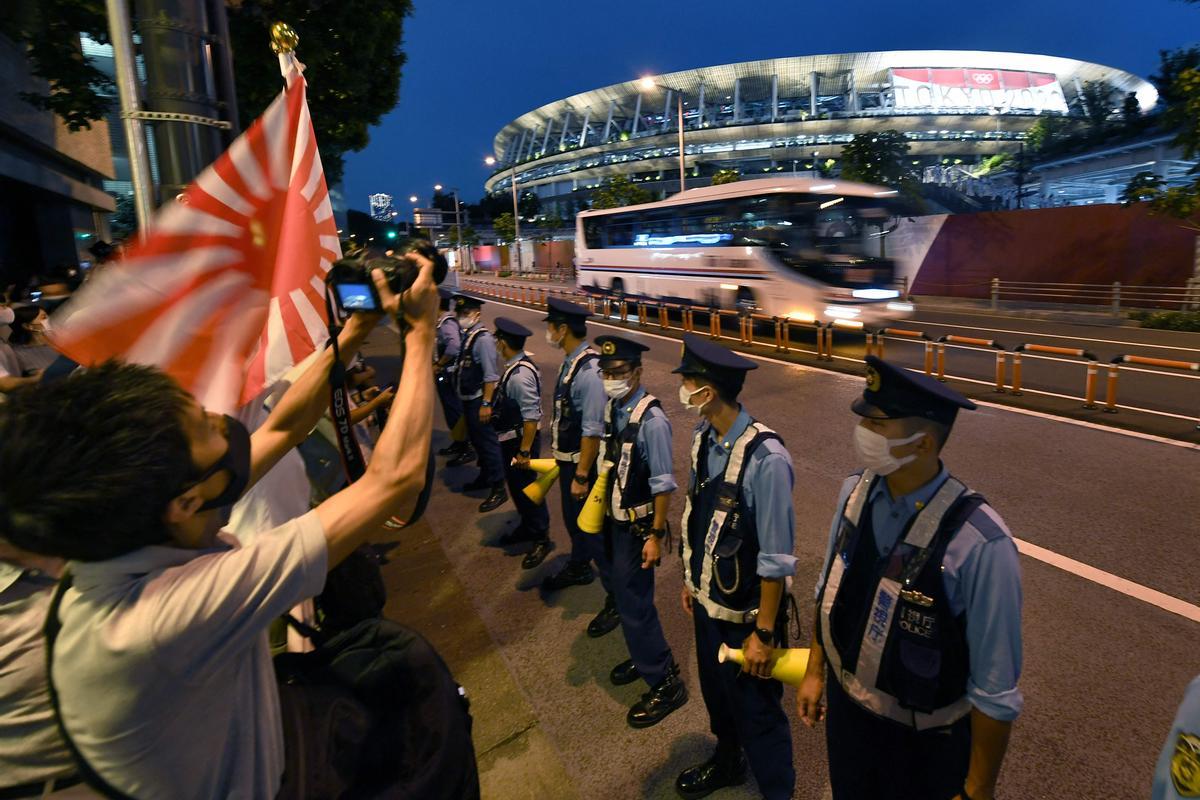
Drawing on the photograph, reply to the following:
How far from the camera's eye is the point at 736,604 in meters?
2.71

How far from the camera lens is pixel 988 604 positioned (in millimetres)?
1768

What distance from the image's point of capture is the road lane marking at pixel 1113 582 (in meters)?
4.05

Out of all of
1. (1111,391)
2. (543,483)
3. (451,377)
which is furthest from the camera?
(1111,391)

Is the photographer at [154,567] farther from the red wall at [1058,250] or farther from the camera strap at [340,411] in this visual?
the red wall at [1058,250]

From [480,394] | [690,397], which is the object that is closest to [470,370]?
[480,394]

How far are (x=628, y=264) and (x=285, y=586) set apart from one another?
76.4 ft

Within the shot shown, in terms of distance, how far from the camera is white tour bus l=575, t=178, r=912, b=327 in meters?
14.5

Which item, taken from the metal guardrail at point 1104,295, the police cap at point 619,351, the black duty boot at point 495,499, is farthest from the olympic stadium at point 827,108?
the police cap at point 619,351

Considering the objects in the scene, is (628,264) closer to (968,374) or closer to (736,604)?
(968,374)

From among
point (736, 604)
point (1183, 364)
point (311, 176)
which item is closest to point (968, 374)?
point (1183, 364)

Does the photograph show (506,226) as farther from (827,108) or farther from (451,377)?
(451,377)

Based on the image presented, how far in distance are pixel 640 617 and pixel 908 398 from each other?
6.62 ft

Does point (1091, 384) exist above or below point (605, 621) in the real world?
above

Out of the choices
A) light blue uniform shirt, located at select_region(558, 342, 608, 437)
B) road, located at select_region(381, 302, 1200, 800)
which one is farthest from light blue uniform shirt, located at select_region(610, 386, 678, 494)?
road, located at select_region(381, 302, 1200, 800)
